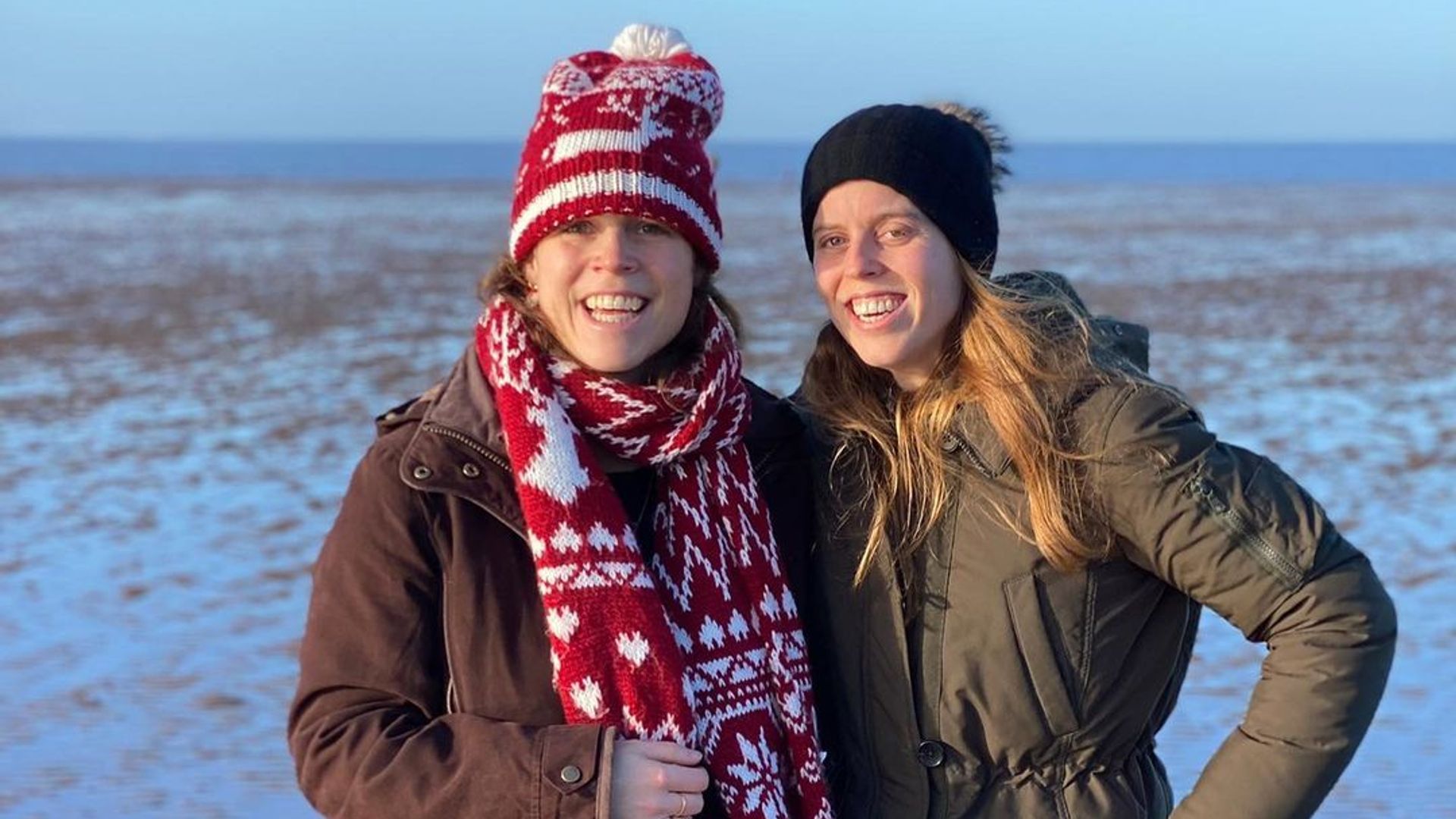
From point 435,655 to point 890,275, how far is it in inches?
37.3

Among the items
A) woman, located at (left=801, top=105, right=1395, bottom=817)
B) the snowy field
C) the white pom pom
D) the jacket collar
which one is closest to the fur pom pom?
woman, located at (left=801, top=105, right=1395, bottom=817)

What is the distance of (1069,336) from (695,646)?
78 cm

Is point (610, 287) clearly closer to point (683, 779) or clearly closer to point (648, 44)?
point (648, 44)

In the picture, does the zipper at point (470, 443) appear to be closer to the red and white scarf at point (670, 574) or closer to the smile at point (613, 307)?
the red and white scarf at point (670, 574)

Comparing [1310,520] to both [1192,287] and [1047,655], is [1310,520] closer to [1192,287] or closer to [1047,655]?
[1047,655]

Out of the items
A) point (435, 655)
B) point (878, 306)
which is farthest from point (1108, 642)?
point (435, 655)

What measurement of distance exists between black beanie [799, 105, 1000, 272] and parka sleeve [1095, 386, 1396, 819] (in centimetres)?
47

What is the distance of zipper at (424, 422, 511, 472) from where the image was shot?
2738 millimetres

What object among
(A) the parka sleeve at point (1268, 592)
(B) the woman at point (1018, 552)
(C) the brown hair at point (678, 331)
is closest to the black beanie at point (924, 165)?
(B) the woman at point (1018, 552)

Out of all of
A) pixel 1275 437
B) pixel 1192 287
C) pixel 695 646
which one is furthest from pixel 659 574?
pixel 1192 287

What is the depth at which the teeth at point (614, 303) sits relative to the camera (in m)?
2.83

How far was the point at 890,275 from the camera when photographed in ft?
9.61

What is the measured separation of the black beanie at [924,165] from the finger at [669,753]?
938 mm

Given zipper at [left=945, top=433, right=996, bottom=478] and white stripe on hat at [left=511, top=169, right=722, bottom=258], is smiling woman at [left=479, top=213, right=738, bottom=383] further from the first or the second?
zipper at [left=945, top=433, right=996, bottom=478]
